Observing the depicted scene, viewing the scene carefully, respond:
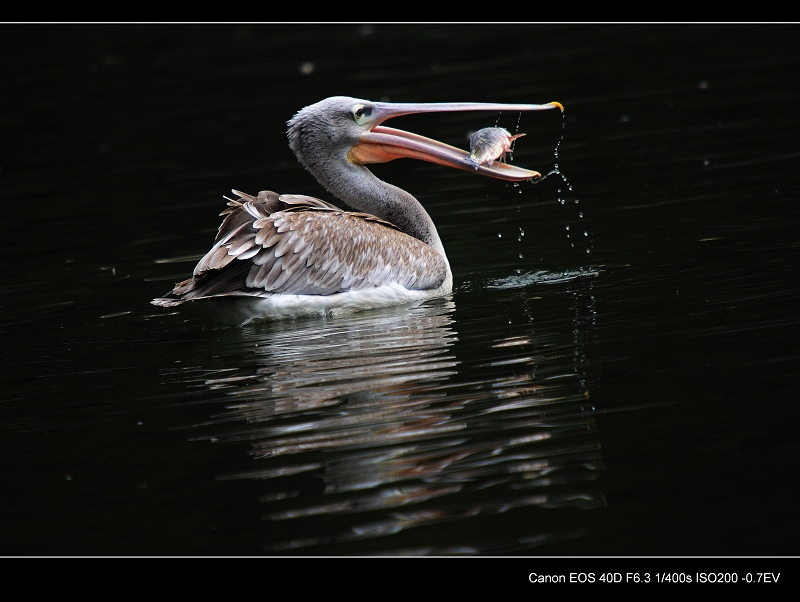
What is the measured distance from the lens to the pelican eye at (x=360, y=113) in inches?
286

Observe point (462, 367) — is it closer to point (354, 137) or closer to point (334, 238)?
point (334, 238)

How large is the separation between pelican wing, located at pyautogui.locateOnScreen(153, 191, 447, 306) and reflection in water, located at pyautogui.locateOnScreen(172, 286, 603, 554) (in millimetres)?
468

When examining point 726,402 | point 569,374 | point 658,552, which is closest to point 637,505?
point 658,552

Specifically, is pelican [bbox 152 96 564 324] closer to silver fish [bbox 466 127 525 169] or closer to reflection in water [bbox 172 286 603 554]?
silver fish [bbox 466 127 525 169]

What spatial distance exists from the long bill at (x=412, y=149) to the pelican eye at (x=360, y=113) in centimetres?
5

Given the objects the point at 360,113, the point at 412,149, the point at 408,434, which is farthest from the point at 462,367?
the point at 360,113

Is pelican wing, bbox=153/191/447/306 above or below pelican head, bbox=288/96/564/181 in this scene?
below

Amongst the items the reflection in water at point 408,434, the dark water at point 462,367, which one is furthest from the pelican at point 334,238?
the reflection in water at point 408,434

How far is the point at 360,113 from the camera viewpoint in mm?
7293

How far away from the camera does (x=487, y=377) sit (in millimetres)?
5113

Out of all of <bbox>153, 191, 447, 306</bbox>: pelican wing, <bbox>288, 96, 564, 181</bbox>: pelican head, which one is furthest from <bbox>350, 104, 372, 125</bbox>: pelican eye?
<bbox>153, 191, 447, 306</bbox>: pelican wing

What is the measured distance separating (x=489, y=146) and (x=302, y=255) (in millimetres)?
1379

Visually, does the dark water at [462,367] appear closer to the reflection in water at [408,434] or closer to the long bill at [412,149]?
the reflection in water at [408,434]

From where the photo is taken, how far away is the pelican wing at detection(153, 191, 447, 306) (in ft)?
20.9
